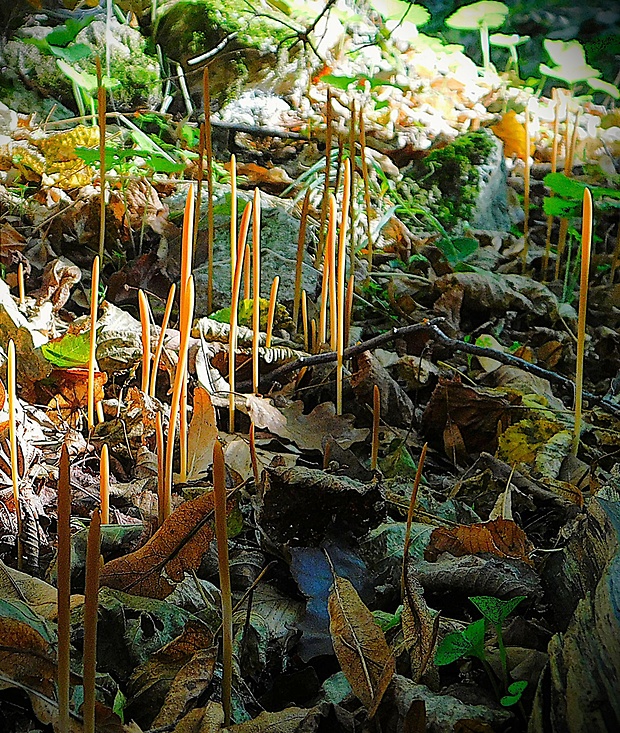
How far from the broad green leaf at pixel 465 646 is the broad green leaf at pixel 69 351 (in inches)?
31.7

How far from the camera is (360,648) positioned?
1.80 ft

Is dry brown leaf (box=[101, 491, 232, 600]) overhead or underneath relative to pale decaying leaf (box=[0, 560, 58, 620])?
overhead

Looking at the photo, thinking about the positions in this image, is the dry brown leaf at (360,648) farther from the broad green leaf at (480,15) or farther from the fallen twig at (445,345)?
the broad green leaf at (480,15)

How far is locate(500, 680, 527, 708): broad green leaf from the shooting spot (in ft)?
1.60

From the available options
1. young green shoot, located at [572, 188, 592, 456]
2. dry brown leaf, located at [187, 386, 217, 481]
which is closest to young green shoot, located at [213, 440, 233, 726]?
dry brown leaf, located at [187, 386, 217, 481]

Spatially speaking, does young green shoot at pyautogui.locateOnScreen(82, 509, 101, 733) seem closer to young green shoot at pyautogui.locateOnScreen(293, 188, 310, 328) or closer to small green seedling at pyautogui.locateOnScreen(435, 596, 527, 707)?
small green seedling at pyautogui.locateOnScreen(435, 596, 527, 707)

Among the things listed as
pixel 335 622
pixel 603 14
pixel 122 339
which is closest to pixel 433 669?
pixel 335 622

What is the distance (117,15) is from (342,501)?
3450 millimetres

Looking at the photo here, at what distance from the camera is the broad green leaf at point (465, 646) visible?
53 centimetres

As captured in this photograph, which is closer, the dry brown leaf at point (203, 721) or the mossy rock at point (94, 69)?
the dry brown leaf at point (203, 721)

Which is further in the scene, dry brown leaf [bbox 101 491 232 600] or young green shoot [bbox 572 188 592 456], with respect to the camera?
young green shoot [bbox 572 188 592 456]

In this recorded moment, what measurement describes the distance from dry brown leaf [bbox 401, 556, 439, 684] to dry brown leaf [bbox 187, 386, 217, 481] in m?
0.45

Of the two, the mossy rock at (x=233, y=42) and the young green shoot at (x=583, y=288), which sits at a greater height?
the mossy rock at (x=233, y=42)

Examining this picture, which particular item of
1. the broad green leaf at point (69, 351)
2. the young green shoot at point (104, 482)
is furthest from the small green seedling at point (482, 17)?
the young green shoot at point (104, 482)
